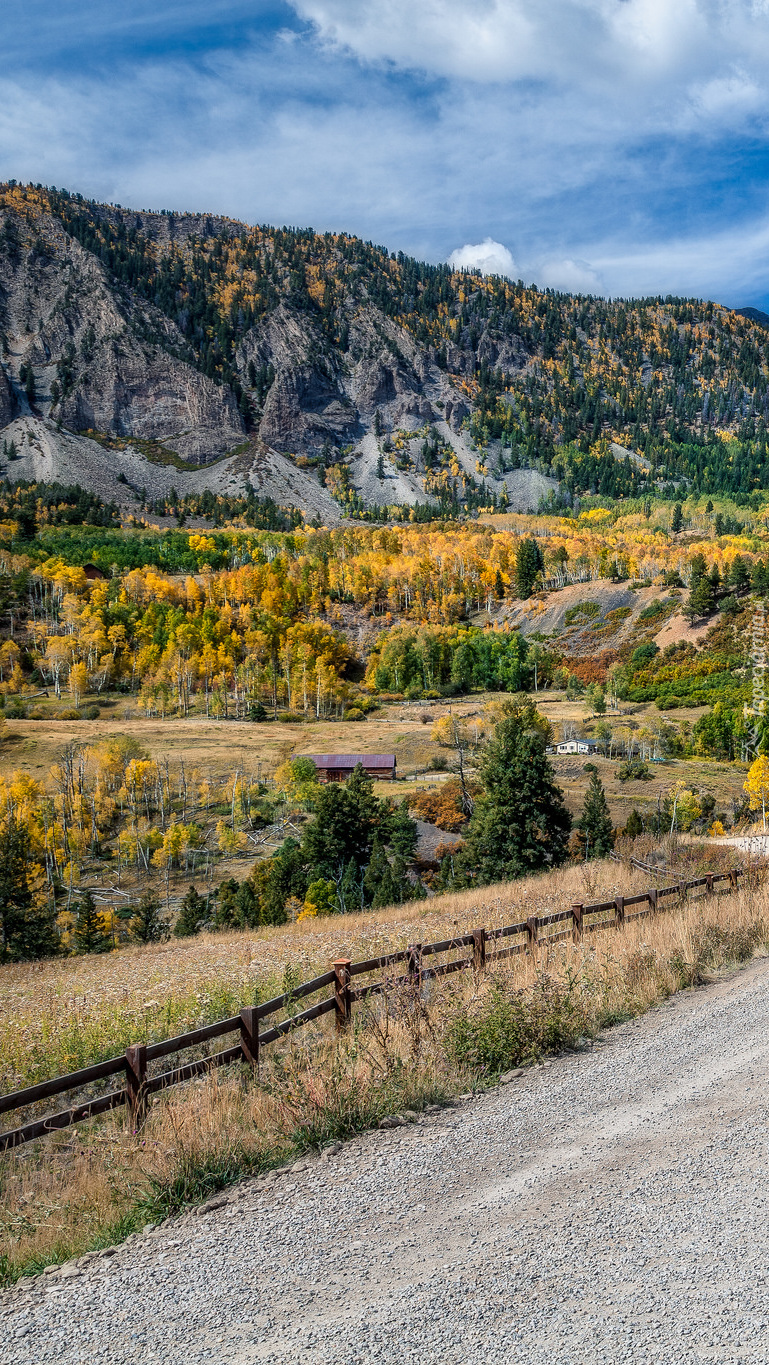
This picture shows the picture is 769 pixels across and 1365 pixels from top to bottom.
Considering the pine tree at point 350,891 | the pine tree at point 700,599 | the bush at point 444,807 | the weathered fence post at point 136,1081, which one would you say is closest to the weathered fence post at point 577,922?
the weathered fence post at point 136,1081

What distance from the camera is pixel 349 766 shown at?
7450 cm

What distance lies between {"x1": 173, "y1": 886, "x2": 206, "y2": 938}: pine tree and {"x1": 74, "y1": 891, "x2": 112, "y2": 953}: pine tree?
3886 millimetres

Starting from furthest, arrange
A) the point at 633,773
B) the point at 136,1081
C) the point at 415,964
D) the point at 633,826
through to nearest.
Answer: the point at 633,773
the point at 633,826
the point at 415,964
the point at 136,1081

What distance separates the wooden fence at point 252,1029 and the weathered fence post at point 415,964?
0.01 meters

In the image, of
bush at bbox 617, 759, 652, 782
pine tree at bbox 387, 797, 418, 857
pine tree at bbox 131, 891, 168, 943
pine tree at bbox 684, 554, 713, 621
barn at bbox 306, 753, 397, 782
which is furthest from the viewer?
pine tree at bbox 684, 554, 713, 621

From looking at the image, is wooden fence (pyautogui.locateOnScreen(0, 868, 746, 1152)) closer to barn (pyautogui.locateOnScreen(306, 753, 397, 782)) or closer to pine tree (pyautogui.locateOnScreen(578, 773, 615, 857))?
pine tree (pyautogui.locateOnScreen(578, 773, 615, 857))

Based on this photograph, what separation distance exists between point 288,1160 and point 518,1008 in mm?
3123

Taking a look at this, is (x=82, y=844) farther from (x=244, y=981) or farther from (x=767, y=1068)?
(x=767, y=1068)

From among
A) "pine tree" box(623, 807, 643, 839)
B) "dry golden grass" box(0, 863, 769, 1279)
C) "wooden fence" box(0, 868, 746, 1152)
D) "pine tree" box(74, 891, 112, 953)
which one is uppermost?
"wooden fence" box(0, 868, 746, 1152)

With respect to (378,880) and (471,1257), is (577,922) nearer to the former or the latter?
(471,1257)

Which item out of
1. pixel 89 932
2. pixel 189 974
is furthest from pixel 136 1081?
pixel 89 932

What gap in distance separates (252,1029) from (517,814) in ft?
100

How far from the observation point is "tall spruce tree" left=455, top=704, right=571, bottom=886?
35969mm

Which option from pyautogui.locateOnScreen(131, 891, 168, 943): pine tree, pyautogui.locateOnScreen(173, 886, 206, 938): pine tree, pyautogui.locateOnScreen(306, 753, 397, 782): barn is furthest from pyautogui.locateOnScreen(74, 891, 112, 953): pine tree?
pyautogui.locateOnScreen(306, 753, 397, 782): barn
